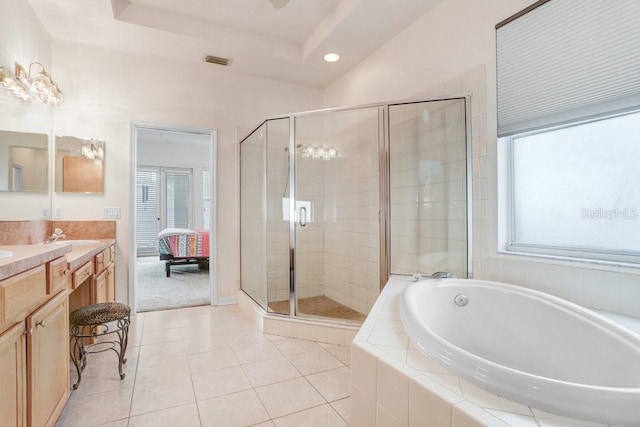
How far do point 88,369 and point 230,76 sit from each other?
10.2 feet

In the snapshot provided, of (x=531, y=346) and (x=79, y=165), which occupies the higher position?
(x=79, y=165)

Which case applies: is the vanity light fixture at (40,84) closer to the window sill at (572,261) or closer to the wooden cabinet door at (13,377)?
the wooden cabinet door at (13,377)

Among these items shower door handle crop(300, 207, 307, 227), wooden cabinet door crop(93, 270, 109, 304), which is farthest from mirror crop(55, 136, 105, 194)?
shower door handle crop(300, 207, 307, 227)

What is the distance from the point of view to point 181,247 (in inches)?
203

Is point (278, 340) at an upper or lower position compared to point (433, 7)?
lower

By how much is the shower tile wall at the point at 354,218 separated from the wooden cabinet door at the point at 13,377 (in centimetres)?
230

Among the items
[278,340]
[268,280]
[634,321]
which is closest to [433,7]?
[634,321]

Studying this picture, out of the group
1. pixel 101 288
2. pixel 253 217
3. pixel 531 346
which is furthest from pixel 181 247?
pixel 531 346

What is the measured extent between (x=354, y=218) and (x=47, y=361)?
2.45 metres

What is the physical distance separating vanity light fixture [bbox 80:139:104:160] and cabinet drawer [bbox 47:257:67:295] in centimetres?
199

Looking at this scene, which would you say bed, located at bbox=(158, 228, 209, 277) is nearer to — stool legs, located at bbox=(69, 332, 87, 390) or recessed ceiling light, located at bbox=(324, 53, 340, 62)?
stool legs, located at bbox=(69, 332, 87, 390)

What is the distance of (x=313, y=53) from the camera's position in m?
3.30

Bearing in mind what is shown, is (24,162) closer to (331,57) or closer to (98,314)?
(98,314)

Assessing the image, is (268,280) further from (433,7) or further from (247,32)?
(433,7)
